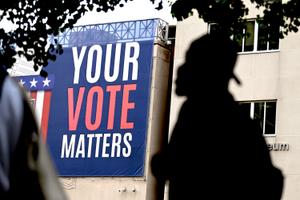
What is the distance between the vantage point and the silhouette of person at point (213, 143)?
193 inches

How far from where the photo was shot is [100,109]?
26359 millimetres

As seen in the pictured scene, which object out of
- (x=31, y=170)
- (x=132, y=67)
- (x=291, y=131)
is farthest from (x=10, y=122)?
(x=132, y=67)

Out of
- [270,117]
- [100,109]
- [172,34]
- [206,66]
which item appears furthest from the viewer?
[172,34]

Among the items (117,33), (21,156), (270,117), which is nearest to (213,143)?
(21,156)

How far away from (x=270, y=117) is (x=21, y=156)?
21.9 meters

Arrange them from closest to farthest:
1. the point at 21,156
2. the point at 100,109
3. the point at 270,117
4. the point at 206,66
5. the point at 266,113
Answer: the point at 21,156, the point at 206,66, the point at 270,117, the point at 266,113, the point at 100,109

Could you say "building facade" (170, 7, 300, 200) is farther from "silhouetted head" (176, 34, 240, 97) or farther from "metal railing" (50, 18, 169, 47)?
"silhouetted head" (176, 34, 240, 97)

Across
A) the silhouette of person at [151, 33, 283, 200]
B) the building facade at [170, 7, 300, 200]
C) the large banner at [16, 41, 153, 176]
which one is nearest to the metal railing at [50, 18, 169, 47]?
the large banner at [16, 41, 153, 176]

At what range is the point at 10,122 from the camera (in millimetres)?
1887

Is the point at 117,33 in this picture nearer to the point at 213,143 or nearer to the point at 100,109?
the point at 100,109

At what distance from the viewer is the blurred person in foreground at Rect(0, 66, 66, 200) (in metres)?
1.87

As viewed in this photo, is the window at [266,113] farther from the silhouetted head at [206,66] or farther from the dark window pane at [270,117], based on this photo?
the silhouetted head at [206,66]

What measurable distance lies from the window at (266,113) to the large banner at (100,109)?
11.3 ft

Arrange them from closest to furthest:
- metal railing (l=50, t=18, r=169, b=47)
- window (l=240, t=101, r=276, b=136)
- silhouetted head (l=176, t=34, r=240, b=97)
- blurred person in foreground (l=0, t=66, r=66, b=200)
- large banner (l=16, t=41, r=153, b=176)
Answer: blurred person in foreground (l=0, t=66, r=66, b=200), silhouetted head (l=176, t=34, r=240, b=97), window (l=240, t=101, r=276, b=136), large banner (l=16, t=41, r=153, b=176), metal railing (l=50, t=18, r=169, b=47)
